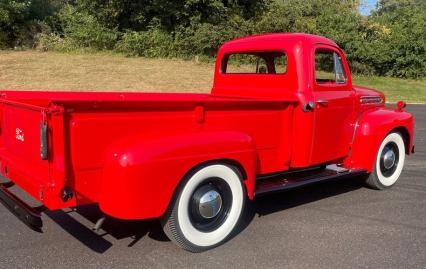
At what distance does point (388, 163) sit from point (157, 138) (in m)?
3.44

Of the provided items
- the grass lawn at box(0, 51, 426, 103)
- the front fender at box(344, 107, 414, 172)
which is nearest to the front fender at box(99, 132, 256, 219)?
the front fender at box(344, 107, 414, 172)

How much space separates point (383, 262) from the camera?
11.8 feet

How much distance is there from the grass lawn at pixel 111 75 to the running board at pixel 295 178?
1142 centimetres

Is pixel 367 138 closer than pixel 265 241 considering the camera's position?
No

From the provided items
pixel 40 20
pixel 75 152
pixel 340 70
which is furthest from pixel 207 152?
pixel 40 20

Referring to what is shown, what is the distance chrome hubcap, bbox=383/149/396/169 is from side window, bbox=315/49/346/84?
3.67 ft

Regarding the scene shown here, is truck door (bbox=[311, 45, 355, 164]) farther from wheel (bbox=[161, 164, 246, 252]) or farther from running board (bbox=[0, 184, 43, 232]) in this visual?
running board (bbox=[0, 184, 43, 232])

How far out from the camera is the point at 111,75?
17.4 metres

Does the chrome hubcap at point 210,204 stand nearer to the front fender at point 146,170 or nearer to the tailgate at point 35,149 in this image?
the front fender at point 146,170

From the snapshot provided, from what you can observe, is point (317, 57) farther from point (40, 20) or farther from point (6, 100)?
point (40, 20)

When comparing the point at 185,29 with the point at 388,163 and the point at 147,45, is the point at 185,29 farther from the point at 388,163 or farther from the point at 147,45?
the point at 388,163

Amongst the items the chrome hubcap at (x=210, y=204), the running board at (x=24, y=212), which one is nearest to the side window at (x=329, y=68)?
the chrome hubcap at (x=210, y=204)

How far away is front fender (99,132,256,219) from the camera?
3.17 m

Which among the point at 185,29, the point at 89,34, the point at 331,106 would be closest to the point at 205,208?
the point at 331,106
